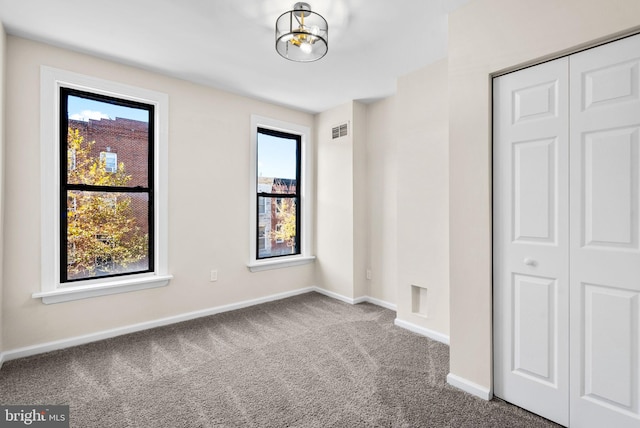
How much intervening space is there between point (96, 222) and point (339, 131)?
287 centimetres

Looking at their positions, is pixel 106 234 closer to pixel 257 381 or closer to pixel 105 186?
pixel 105 186

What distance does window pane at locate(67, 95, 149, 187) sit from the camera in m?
2.81

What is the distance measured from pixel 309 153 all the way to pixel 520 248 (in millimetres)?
3073

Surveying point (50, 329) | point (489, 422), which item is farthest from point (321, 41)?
point (50, 329)

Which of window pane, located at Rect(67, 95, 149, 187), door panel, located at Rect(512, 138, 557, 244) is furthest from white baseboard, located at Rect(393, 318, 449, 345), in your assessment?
window pane, located at Rect(67, 95, 149, 187)

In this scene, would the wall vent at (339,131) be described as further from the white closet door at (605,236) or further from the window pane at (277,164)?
the white closet door at (605,236)

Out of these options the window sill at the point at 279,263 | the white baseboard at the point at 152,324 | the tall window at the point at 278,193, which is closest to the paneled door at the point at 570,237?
the white baseboard at the point at 152,324

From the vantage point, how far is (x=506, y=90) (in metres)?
1.95

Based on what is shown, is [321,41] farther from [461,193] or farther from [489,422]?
[489,422]

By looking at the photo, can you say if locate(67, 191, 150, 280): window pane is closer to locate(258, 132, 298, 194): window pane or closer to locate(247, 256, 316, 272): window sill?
locate(247, 256, 316, 272): window sill

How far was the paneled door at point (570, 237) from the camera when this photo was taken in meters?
1.56

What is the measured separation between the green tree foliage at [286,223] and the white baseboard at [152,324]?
Answer: 2.35 feet

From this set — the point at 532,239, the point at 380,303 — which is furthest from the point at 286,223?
the point at 532,239

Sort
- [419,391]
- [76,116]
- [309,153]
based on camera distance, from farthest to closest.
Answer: [309,153] < [76,116] < [419,391]
